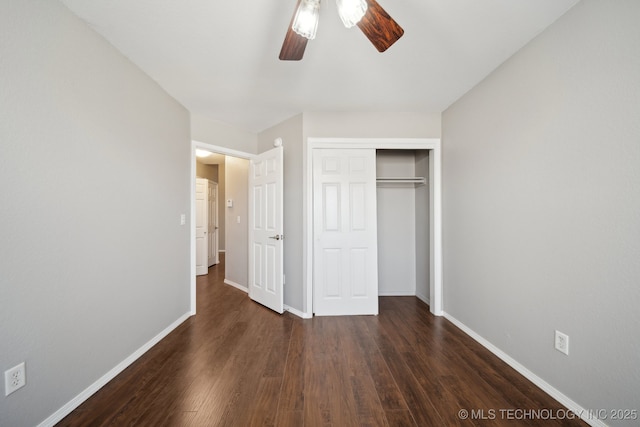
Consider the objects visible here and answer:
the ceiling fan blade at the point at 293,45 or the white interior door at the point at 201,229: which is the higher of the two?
the ceiling fan blade at the point at 293,45

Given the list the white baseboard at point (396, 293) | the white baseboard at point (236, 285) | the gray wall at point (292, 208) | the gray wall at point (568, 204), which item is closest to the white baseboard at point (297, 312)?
the gray wall at point (292, 208)

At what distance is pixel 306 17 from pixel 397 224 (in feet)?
9.00

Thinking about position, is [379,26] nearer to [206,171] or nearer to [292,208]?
[292,208]

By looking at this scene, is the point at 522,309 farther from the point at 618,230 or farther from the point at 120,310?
the point at 120,310

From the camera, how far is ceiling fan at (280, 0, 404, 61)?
3.39ft

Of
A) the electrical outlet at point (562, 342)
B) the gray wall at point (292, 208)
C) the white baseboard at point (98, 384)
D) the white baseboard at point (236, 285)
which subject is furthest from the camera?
the white baseboard at point (236, 285)

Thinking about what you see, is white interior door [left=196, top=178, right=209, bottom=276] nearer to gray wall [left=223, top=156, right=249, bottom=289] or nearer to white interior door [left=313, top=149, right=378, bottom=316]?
gray wall [left=223, top=156, right=249, bottom=289]

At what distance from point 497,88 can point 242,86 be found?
7.41 ft

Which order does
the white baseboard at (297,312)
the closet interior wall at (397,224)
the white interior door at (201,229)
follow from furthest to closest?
the white interior door at (201,229) → the closet interior wall at (397,224) → the white baseboard at (297,312)

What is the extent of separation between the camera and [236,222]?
12.5 ft

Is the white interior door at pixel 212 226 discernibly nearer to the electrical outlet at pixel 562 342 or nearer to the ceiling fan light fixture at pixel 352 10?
the ceiling fan light fixture at pixel 352 10

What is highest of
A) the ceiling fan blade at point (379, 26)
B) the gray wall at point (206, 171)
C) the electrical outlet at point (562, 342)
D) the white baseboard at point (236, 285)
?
the gray wall at point (206, 171)

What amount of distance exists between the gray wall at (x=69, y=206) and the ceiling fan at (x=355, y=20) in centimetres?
138

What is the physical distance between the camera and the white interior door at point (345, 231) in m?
2.71
